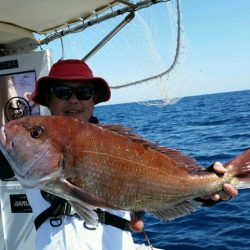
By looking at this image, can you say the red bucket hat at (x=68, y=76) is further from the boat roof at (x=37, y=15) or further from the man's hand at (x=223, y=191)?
the boat roof at (x=37, y=15)

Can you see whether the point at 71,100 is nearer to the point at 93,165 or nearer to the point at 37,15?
the point at 93,165

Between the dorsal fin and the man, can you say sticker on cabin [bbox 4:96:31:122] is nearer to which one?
the man

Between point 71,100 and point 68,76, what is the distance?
6.3 inches

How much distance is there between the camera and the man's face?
9.83 feet

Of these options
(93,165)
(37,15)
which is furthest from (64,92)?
(37,15)

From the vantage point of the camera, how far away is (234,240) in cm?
720

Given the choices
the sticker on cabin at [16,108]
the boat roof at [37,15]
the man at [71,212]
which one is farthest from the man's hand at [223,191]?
the sticker on cabin at [16,108]

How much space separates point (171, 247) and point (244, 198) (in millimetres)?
2830

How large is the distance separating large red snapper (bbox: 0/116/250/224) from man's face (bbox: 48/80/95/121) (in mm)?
591

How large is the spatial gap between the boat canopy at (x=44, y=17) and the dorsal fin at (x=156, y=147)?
7.10 feet

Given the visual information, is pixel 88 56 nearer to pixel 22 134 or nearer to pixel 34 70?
pixel 34 70

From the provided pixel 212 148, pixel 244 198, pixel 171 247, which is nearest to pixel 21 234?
pixel 171 247

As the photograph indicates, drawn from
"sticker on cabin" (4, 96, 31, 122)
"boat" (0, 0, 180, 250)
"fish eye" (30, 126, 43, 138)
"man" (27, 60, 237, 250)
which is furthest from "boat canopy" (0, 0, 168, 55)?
"fish eye" (30, 126, 43, 138)

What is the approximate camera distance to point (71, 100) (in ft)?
9.78
